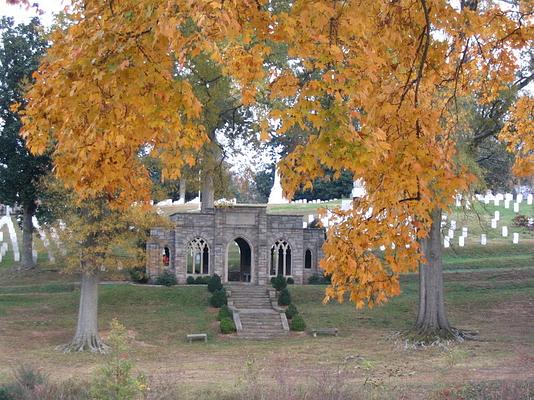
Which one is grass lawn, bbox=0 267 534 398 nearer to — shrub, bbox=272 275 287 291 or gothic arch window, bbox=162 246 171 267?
shrub, bbox=272 275 287 291

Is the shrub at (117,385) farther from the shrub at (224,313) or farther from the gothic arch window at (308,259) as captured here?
the gothic arch window at (308,259)

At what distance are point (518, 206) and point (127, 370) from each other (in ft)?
163

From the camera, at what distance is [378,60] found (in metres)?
7.10

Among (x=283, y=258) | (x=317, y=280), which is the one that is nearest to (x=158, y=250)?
(x=283, y=258)

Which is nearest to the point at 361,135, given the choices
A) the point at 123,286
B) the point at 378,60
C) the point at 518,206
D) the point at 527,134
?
the point at 378,60

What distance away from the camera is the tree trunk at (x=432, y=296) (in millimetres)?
23016

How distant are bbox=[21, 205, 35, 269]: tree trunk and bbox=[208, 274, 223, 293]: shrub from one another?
34.8ft

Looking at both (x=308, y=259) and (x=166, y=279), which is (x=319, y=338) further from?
(x=308, y=259)

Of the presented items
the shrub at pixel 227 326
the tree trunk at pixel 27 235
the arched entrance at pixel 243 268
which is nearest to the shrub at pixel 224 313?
the shrub at pixel 227 326

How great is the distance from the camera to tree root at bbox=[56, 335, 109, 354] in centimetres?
2344

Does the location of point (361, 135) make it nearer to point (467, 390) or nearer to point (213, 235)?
point (467, 390)

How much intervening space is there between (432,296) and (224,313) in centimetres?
873

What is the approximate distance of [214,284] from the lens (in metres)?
32.9

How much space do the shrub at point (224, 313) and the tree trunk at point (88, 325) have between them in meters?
5.28
